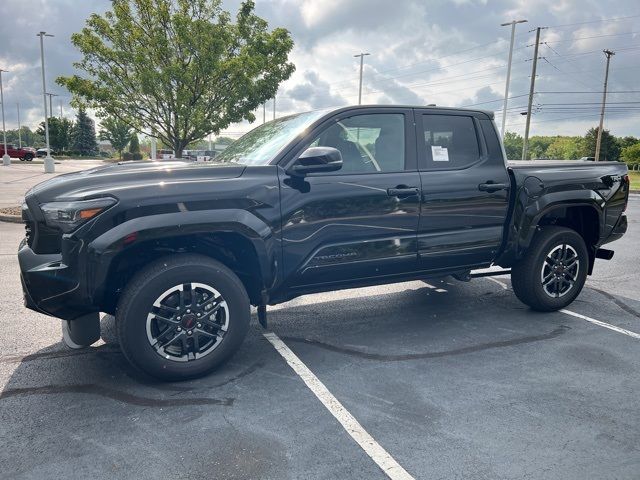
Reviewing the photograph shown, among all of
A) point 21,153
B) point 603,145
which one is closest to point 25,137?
point 21,153

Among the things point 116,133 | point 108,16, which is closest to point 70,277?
point 108,16

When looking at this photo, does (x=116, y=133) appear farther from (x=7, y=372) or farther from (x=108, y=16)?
(x=7, y=372)

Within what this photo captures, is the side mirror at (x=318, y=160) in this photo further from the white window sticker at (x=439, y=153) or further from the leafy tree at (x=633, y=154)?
the leafy tree at (x=633, y=154)

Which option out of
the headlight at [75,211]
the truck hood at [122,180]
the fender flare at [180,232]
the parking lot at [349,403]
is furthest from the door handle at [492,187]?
the headlight at [75,211]

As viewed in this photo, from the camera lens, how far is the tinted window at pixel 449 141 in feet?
14.1

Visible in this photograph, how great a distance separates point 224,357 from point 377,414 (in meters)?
1.15

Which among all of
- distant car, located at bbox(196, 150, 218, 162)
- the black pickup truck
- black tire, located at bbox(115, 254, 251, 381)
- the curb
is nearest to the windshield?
the black pickup truck

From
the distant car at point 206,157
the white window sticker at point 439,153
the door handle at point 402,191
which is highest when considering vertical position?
the white window sticker at point 439,153

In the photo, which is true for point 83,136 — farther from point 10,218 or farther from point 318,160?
point 318,160

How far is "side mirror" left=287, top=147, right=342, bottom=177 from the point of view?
3459 millimetres

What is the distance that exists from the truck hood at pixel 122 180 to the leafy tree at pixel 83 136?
82.0 m

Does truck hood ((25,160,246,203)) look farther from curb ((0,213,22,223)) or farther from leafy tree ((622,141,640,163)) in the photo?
leafy tree ((622,141,640,163))

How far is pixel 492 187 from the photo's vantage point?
4457 mm

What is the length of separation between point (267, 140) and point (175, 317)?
1.68 m
